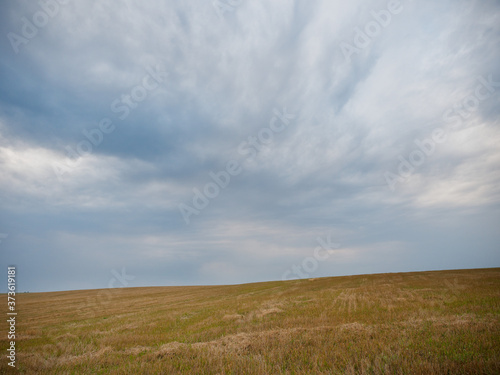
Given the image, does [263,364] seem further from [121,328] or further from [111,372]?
[121,328]

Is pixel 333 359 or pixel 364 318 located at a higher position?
pixel 333 359

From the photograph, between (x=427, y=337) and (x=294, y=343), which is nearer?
(x=427, y=337)

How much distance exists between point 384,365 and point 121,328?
16.3 m

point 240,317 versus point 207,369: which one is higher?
point 207,369

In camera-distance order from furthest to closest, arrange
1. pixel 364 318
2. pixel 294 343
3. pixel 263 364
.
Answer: pixel 364 318
pixel 294 343
pixel 263 364

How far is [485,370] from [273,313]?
12.9 meters

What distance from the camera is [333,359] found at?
718 centimetres

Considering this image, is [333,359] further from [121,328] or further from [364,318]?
[121,328]

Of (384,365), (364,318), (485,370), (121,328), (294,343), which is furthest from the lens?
(121,328)

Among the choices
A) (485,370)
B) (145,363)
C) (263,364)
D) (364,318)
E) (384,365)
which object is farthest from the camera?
(364,318)

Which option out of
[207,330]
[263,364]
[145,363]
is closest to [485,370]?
[263,364]

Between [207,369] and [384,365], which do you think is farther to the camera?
[207,369]

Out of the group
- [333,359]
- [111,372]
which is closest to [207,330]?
[111,372]

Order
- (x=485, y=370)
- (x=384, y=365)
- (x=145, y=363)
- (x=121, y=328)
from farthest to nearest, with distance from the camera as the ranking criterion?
(x=121, y=328), (x=145, y=363), (x=384, y=365), (x=485, y=370)
